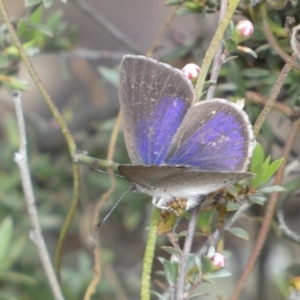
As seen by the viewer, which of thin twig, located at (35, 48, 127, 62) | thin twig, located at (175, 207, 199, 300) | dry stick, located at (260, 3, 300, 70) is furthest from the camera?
thin twig, located at (35, 48, 127, 62)

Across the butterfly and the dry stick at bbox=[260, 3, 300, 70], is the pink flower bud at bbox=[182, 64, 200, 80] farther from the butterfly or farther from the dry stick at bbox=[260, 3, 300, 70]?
the dry stick at bbox=[260, 3, 300, 70]

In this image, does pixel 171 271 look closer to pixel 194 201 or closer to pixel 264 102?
pixel 194 201

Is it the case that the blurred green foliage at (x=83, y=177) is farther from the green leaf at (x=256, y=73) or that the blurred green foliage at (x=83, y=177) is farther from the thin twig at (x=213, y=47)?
the thin twig at (x=213, y=47)

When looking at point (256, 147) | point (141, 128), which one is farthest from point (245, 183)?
point (141, 128)

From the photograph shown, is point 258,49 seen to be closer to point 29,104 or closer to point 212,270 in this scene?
point 212,270

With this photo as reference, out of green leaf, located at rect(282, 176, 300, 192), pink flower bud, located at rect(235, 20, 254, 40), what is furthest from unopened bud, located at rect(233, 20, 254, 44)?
green leaf, located at rect(282, 176, 300, 192)

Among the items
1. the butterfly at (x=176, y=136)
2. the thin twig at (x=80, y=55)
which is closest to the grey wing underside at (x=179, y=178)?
the butterfly at (x=176, y=136)

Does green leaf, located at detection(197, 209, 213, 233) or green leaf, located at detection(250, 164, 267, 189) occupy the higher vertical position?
green leaf, located at detection(250, 164, 267, 189)

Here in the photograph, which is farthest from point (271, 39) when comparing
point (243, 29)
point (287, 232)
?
point (287, 232)

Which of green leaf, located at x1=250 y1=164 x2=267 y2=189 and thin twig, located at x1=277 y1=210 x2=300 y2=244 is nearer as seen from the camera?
green leaf, located at x1=250 y1=164 x2=267 y2=189

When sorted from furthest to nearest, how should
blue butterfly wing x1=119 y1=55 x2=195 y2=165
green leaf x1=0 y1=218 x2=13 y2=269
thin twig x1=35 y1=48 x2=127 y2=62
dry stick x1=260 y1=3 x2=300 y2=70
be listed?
thin twig x1=35 y1=48 x2=127 y2=62 → green leaf x1=0 y1=218 x2=13 y2=269 → dry stick x1=260 y1=3 x2=300 y2=70 → blue butterfly wing x1=119 y1=55 x2=195 y2=165
